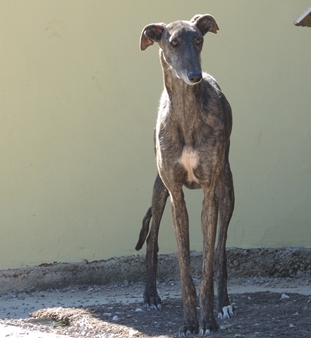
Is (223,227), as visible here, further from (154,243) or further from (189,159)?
(189,159)

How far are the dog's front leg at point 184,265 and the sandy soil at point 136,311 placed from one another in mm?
148

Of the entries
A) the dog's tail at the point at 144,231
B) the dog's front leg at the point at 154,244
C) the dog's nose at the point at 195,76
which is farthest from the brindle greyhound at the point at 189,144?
the dog's tail at the point at 144,231

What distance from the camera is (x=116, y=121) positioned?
737cm

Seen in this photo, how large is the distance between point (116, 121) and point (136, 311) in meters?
1.94

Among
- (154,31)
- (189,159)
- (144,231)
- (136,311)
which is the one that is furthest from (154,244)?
(154,31)

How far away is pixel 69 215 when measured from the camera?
7.39 m

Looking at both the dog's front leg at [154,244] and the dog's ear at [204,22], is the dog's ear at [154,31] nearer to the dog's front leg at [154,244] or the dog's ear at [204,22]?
the dog's ear at [204,22]

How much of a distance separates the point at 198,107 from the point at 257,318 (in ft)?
5.15

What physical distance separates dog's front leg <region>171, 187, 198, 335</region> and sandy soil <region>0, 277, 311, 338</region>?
0.49 ft

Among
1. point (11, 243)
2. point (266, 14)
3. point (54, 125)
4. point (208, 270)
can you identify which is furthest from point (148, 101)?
point (208, 270)

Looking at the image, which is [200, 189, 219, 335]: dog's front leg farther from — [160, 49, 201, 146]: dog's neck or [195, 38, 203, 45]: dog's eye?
[195, 38, 203, 45]: dog's eye

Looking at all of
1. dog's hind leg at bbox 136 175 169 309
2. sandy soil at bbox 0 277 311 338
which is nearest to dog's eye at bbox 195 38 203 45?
dog's hind leg at bbox 136 175 169 309

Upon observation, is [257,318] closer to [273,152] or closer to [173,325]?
[173,325]

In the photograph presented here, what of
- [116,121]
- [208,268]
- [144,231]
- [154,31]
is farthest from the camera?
[116,121]
